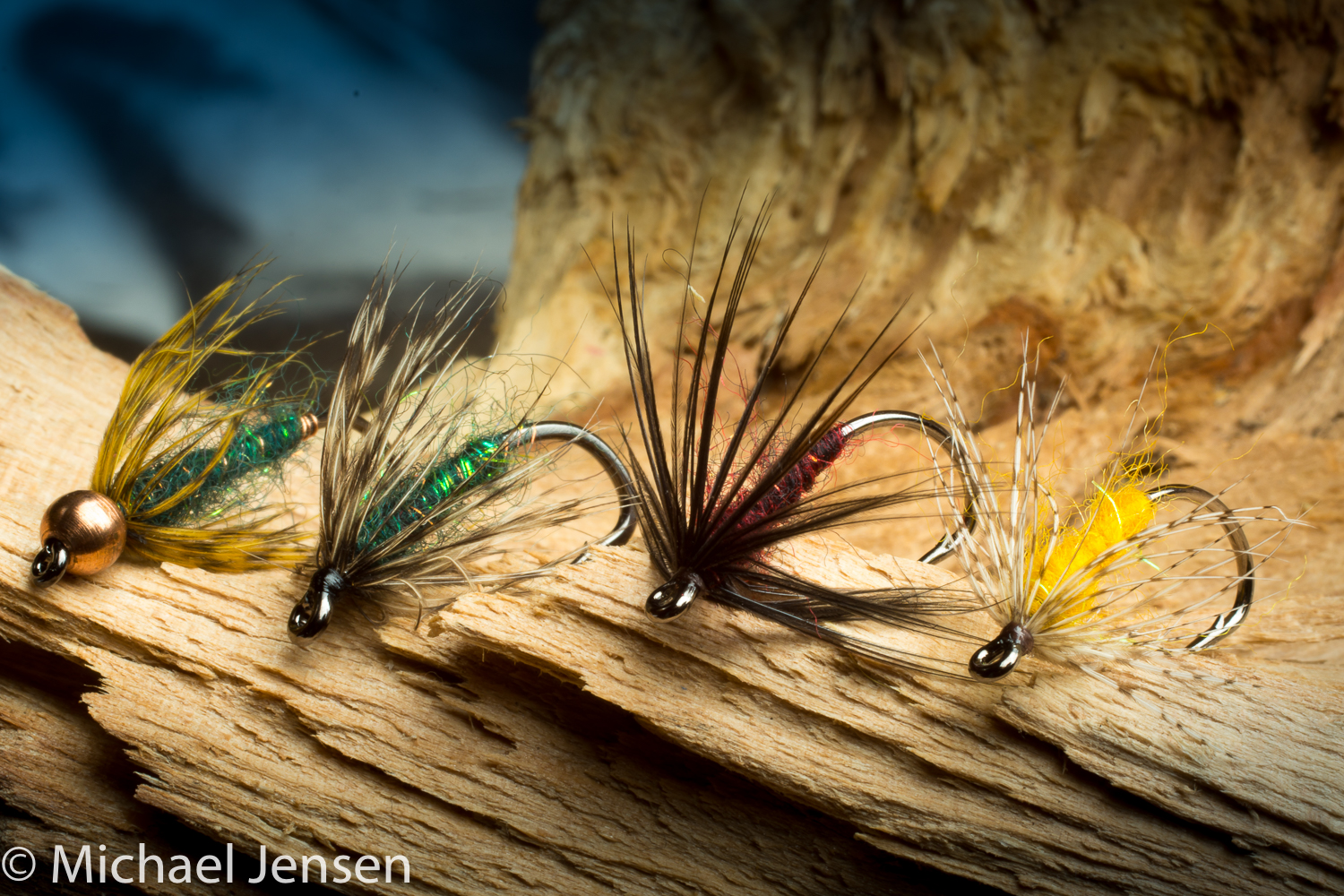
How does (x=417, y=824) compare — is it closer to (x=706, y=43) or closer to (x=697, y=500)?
(x=697, y=500)

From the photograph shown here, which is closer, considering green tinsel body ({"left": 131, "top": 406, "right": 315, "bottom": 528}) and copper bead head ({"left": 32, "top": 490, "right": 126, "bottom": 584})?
copper bead head ({"left": 32, "top": 490, "right": 126, "bottom": 584})

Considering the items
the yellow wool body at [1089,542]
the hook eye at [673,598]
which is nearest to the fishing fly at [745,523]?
the hook eye at [673,598]

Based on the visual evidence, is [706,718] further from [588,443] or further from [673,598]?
[588,443]

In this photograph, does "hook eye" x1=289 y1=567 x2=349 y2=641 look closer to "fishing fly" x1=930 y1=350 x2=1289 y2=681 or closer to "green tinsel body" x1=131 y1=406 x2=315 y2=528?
"green tinsel body" x1=131 y1=406 x2=315 y2=528

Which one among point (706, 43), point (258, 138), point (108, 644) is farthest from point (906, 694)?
point (258, 138)

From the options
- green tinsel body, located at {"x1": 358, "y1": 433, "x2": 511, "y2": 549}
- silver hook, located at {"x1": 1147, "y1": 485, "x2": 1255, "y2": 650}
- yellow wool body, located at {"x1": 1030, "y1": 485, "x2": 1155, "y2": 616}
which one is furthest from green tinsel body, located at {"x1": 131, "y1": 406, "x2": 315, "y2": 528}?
silver hook, located at {"x1": 1147, "y1": 485, "x2": 1255, "y2": 650}

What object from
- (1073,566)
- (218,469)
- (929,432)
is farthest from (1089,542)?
(218,469)

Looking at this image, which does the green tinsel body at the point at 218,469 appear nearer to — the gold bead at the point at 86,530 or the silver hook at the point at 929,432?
the gold bead at the point at 86,530
